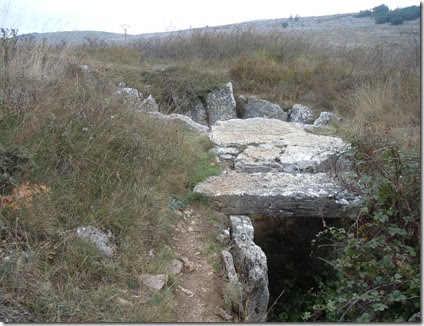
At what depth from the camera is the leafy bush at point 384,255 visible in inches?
106

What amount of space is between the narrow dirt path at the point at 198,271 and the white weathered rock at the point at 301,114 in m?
5.42

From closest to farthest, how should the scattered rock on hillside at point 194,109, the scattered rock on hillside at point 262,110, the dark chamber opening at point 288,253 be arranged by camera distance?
the dark chamber opening at point 288,253, the scattered rock on hillside at point 194,109, the scattered rock on hillside at point 262,110

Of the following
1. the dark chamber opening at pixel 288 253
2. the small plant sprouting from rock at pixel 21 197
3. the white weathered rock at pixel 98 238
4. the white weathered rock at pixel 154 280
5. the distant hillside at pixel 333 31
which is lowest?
the dark chamber opening at pixel 288 253

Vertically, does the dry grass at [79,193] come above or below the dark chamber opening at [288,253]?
above

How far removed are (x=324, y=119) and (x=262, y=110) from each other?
141 centimetres

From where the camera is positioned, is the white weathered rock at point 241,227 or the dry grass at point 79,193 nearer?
the dry grass at point 79,193

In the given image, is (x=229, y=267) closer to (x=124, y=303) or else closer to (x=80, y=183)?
(x=124, y=303)

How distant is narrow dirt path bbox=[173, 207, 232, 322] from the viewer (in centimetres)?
291

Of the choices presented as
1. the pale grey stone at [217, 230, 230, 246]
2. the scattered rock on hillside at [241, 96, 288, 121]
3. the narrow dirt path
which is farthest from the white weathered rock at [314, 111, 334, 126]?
the pale grey stone at [217, 230, 230, 246]

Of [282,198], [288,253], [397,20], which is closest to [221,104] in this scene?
[288,253]

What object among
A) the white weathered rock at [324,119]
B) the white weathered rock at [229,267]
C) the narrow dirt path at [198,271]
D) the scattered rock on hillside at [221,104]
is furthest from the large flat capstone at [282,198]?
the scattered rock on hillside at [221,104]

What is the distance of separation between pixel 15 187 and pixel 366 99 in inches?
266

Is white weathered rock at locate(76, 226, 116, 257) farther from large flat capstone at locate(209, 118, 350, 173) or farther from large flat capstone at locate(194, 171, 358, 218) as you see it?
large flat capstone at locate(209, 118, 350, 173)

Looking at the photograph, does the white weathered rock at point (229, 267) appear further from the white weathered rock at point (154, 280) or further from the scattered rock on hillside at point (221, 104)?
the scattered rock on hillside at point (221, 104)
